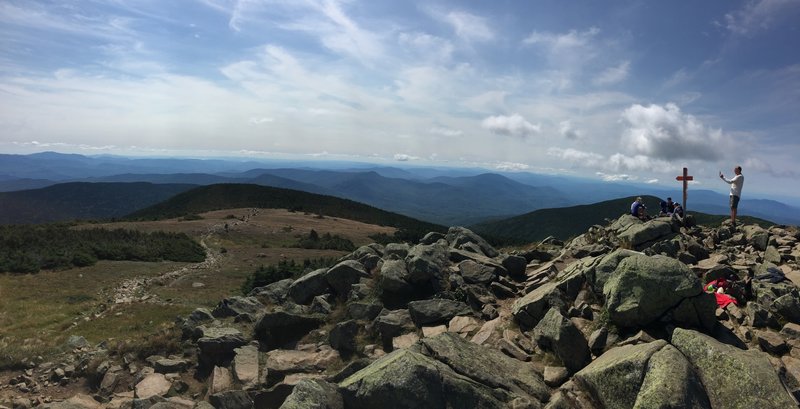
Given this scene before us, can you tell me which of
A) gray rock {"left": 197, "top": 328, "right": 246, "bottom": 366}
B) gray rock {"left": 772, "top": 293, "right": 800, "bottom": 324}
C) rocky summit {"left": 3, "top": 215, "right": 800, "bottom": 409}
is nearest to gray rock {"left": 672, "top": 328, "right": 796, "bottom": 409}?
rocky summit {"left": 3, "top": 215, "right": 800, "bottom": 409}

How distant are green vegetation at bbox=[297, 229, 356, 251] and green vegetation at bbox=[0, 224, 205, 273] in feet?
48.4

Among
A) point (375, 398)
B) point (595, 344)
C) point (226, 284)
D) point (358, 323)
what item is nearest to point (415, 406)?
point (375, 398)

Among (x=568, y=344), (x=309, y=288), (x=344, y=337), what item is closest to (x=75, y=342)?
(x=309, y=288)

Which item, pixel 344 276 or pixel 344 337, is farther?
pixel 344 276

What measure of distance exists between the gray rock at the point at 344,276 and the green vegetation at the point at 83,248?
3233 centimetres

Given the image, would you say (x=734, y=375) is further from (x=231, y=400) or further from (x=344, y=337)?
(x=231, y=400)

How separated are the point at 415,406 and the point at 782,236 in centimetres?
1971

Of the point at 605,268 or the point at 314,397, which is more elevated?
the point at 605,268

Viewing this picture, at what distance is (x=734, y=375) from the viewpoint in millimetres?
9062

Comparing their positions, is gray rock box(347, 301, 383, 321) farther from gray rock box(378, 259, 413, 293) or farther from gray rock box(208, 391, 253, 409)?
gray rock box(208, 391, 253, 409)

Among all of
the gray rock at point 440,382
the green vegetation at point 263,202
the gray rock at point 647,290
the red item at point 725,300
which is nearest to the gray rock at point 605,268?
the gray rock at point 647,290

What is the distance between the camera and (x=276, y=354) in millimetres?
15703

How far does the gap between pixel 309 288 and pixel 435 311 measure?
8.83m

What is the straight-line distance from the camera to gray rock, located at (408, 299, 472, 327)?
53.8 feet
